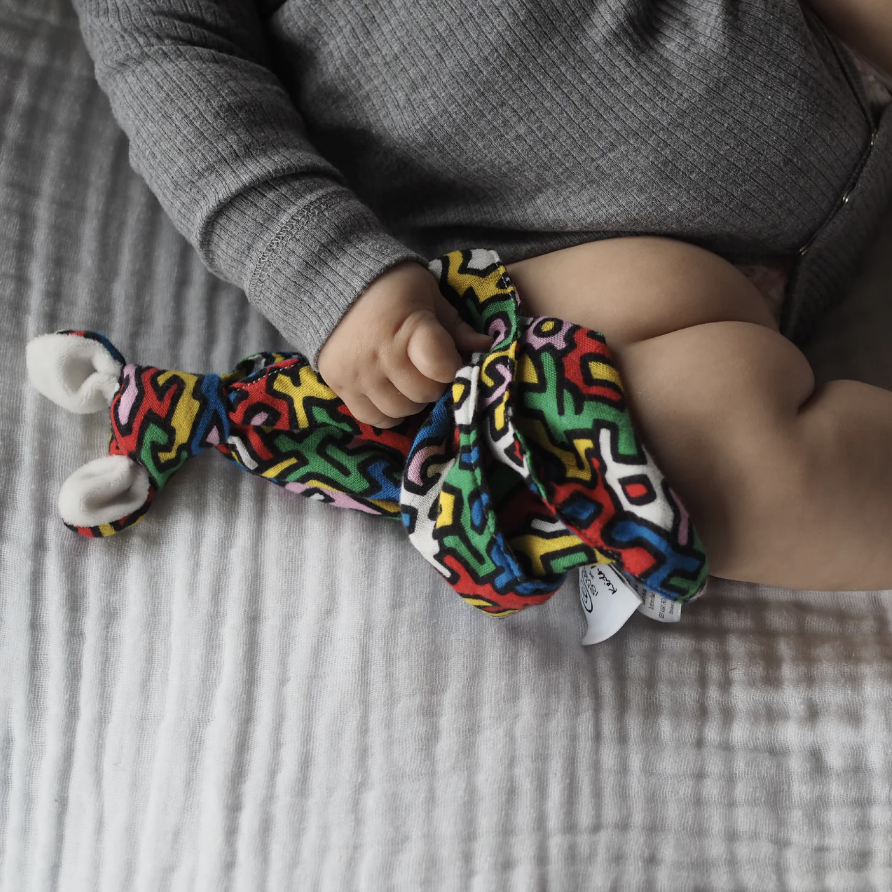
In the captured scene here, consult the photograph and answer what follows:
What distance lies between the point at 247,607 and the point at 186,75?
46 cm

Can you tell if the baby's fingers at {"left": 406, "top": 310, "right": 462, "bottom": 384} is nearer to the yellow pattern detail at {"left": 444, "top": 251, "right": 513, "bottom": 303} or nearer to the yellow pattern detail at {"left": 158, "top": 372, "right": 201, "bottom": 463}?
the yellow pattern detail at {"left": 444, "top": 251, "right": 513, "bottom": 303}

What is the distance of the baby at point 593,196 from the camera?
589 mm

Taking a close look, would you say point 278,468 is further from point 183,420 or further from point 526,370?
point 526,370

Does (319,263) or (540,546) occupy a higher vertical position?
(319,263)

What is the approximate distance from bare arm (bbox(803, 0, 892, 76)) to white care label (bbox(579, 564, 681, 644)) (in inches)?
21.0

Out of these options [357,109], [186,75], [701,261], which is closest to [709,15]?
[701,261]

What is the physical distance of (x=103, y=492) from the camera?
67 centimetres

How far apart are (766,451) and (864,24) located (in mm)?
437

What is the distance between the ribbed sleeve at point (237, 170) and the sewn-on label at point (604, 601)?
291 mm

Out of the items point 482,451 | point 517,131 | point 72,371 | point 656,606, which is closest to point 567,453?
point 482,451

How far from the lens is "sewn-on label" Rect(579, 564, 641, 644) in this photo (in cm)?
64

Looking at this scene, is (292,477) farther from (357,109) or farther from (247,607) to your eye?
(357,109)

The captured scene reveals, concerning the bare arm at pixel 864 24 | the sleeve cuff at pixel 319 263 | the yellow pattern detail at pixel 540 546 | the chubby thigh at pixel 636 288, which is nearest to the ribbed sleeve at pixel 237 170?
the sleeve cuff at pixel 319 263

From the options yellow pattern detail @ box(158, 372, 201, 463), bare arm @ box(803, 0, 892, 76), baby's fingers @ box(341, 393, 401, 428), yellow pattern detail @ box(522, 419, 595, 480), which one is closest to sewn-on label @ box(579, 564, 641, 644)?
yellow pattern detail @ box(522, 419, 595, 480)
